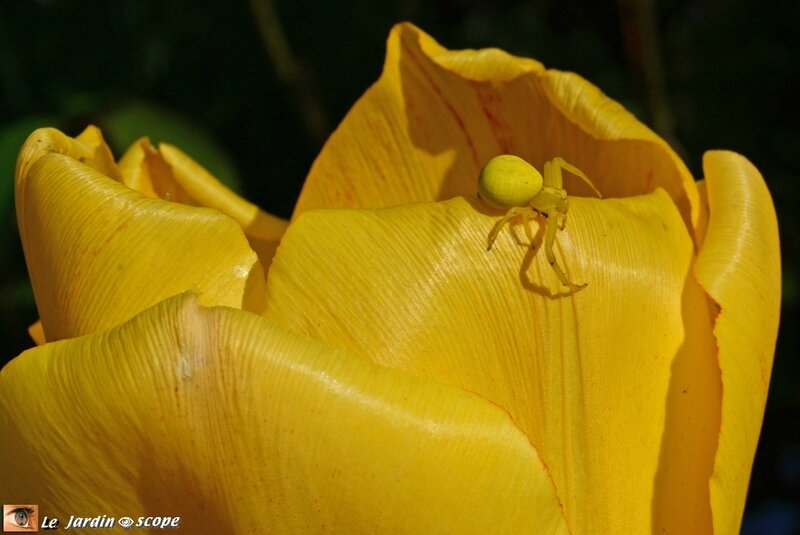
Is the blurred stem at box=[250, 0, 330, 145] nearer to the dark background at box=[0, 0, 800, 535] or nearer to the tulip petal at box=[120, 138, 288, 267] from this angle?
the dark background at box=[0, 0, 800, 535]

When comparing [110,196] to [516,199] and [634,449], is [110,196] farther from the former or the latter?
[634,449]

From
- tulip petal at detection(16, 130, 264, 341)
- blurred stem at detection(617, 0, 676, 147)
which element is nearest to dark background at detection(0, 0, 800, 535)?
blurred stem at detection(617, 0, 676, 147)

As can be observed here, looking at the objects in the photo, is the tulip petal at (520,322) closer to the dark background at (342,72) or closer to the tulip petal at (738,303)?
the tulip petal at (738,303)

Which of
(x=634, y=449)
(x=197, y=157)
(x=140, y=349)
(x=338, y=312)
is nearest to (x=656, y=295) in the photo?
(x=634, y=449)

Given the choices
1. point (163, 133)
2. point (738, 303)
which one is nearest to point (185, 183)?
point (163, 133)

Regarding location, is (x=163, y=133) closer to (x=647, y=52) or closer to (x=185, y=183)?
(x=185, y=183)

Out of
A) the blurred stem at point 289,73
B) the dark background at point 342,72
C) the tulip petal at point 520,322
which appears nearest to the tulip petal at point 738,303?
the tulip petal at point 520,322
